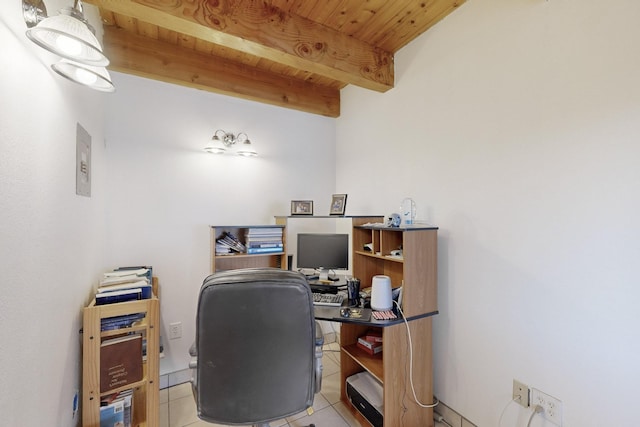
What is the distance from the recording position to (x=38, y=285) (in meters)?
0.94

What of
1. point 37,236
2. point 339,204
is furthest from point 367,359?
point 37,236

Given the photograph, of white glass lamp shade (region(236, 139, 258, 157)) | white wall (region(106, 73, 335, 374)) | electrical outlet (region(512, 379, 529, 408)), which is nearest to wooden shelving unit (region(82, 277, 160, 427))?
white wall (region(106, 73, 335, 374))

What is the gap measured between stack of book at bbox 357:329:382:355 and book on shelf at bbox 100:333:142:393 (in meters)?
1.43

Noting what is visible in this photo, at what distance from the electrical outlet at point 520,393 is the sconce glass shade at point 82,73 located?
7.92 feet

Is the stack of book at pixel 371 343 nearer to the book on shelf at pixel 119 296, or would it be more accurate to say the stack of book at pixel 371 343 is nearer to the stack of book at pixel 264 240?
the stack of book at pixel 264 240

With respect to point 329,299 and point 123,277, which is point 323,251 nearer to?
point 329,299

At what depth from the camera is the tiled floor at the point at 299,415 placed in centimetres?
175

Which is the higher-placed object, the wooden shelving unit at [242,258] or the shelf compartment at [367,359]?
the wooden shelving unit at [242,258]

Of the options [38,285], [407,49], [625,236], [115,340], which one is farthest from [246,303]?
[407,49]

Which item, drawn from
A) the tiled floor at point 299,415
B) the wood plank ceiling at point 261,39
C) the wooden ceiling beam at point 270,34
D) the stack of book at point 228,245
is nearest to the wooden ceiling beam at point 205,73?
the wood plank ceiling at point 261,39

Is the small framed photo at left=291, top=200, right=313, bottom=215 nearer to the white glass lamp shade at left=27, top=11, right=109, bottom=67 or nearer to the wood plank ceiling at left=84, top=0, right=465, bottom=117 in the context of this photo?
the wood plank ceiling at left=84, top=0, right=465, bottom=117

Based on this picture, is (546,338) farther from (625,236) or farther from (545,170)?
(545,170)

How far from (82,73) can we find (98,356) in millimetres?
1359

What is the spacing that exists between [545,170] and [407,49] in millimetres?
1388
